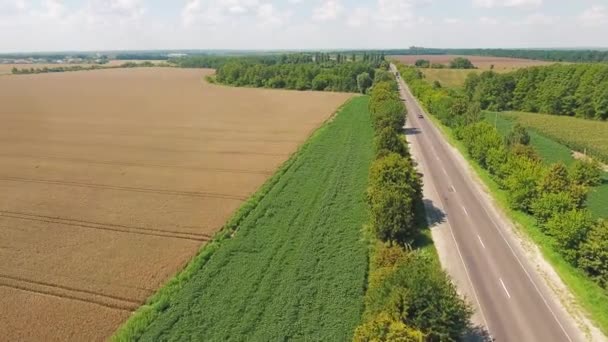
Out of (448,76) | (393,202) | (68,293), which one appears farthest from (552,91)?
(68,293)

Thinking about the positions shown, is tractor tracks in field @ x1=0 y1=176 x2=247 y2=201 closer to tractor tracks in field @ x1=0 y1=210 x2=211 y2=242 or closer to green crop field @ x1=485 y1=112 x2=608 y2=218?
tractor tracks in field @ x1=0 y1=210 x2=211 y2=242

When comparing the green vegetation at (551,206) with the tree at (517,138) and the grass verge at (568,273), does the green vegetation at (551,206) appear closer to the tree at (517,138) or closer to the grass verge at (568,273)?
the grass verge at (568,273)

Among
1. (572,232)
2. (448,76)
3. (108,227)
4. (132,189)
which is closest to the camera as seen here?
(572,232)

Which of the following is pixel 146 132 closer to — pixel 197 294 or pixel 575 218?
pixel 197 294

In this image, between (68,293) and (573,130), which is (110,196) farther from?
(573,130)

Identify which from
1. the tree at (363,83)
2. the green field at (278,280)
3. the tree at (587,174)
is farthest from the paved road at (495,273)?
the tree at (363,83)

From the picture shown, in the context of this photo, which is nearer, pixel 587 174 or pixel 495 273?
pixel 495 273
